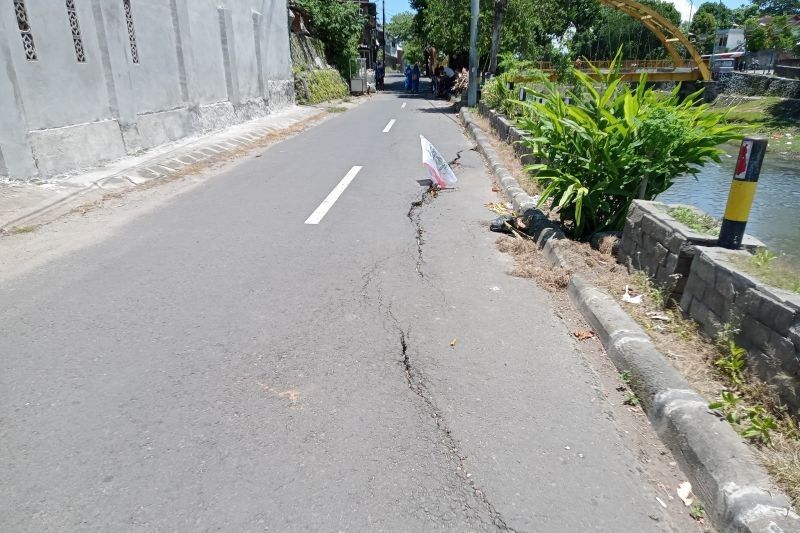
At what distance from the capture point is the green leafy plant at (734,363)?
302 centimetres

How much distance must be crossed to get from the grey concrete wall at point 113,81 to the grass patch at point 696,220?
8620 mm

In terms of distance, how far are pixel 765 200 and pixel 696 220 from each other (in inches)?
338

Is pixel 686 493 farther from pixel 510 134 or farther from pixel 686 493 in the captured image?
pixel 510 134

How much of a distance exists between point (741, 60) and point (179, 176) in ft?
197

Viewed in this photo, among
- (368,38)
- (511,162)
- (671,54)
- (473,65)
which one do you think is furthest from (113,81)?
(368,38)

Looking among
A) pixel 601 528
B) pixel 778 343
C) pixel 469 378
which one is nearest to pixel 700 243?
pixel 778 343

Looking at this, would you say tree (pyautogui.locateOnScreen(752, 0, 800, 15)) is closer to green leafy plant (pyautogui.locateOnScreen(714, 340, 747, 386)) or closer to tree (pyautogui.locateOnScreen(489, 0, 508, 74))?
tree (pyautogui.locateOnScreen(489, 0, 508, 74))

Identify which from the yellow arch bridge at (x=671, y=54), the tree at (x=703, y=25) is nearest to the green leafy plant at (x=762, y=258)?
the yellow arch bridge at (x=671, y=54)

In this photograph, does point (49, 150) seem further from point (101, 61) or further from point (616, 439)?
point (616, 439)

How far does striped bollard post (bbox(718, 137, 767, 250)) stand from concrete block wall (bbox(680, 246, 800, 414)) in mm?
133

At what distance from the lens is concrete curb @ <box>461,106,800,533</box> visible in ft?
7.12

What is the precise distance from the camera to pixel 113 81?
9.68 meters

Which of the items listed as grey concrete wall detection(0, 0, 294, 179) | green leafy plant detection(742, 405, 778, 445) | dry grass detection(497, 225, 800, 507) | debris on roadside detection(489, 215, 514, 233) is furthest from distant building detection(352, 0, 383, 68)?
green leafy plant detection(742, 405, 778, 445)

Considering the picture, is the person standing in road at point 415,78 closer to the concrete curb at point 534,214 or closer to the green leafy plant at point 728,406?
the concrete curb at point 534,214
